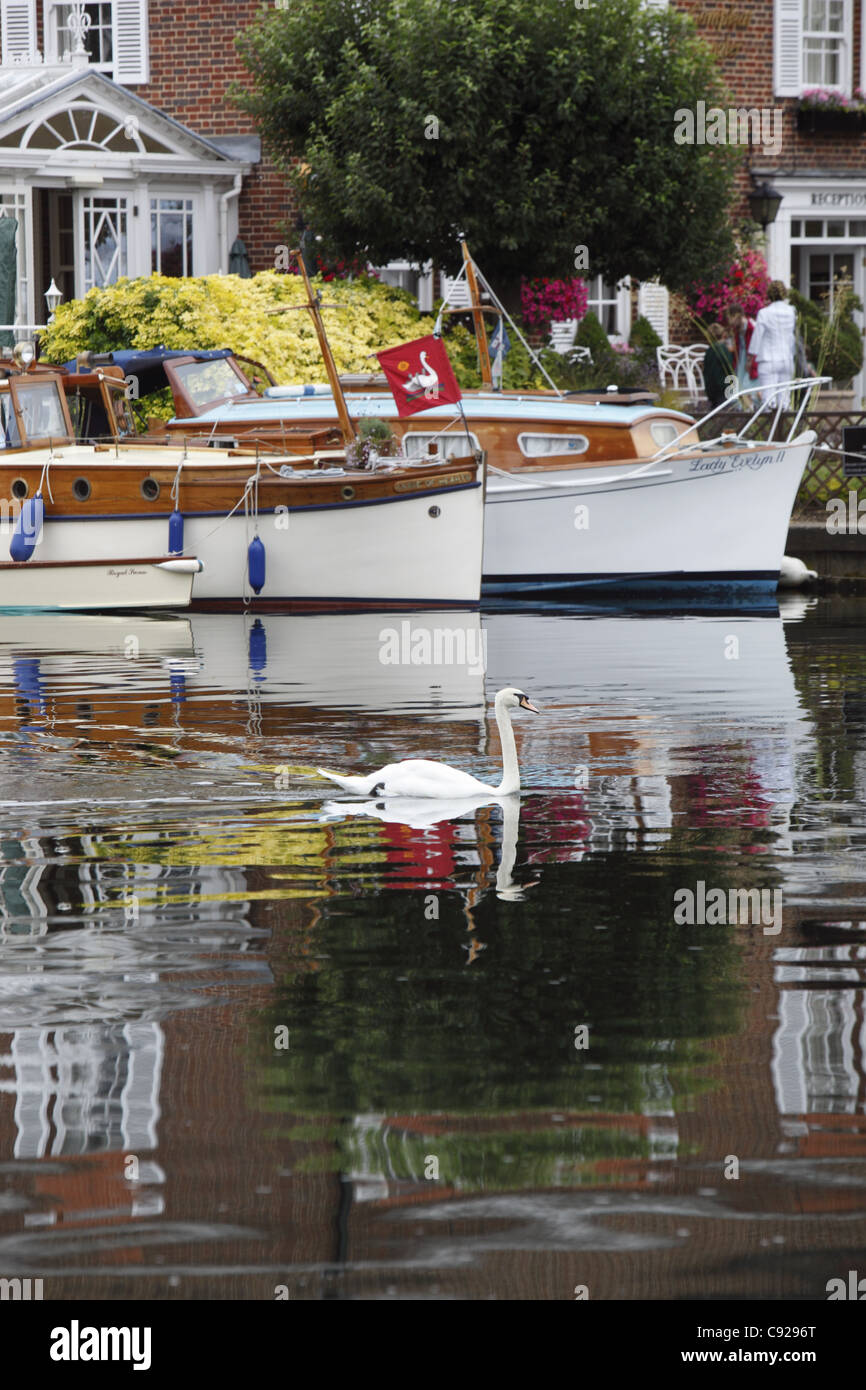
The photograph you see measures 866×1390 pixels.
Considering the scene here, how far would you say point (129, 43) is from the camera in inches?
1141

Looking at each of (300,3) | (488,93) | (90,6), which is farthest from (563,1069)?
(90,6)

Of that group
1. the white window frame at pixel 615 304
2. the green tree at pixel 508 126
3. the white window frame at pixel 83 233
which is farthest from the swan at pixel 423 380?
the white window frame at pixel 615 304

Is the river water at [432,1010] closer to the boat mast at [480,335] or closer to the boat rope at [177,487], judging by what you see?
the boat rope at [177,487]

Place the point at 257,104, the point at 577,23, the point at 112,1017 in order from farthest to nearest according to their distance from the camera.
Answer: the point at 257,104 < the point at 577,23 < the point at 112,1017

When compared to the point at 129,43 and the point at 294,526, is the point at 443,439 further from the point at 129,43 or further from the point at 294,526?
the point at 129,43

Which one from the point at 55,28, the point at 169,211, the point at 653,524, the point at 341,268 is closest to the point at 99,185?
the point at 169,211

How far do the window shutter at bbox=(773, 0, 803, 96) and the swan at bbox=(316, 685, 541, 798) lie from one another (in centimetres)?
2212

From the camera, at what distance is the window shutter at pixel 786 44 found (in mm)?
30188

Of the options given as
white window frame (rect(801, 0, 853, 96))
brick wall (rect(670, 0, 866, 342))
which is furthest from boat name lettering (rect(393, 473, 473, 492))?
white window frame (rect(801, 0, 853, 96))

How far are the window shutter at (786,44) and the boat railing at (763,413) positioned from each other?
25.0 ft

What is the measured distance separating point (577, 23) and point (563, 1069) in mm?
19492

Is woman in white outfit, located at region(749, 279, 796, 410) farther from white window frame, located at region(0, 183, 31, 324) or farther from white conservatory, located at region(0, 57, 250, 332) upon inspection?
white window frame, located at region(0, 183, 31, 324)
